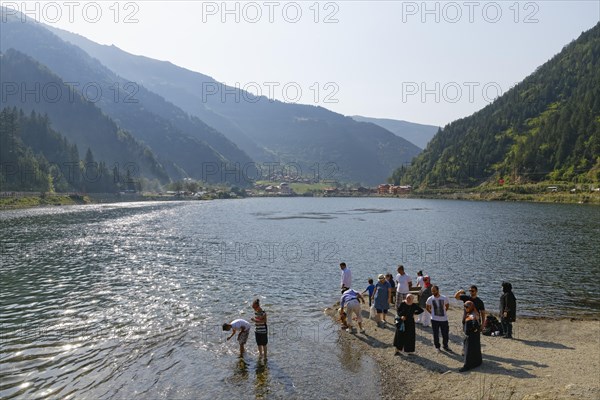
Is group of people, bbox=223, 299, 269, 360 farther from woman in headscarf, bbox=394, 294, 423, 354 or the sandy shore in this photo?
woman in headscarf, bbox=394, 294, 423, 354

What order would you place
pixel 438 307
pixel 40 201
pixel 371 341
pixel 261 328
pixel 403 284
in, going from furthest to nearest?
1. pixel 40 201
2. pixel 403 284
3. pixel 371 341
4. pixel 438 307
5. pixel 261 328

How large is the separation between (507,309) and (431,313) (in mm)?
4947

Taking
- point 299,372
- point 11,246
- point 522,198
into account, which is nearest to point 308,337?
point 299,372

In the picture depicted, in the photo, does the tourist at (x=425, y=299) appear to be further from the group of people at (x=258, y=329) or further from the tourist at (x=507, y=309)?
the group of people at (x=258, y=329)

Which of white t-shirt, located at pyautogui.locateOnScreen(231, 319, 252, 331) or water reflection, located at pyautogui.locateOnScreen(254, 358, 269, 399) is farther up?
white t-shirt, located at pyautogui.locateOnScreen(231, 319, 252, 331)

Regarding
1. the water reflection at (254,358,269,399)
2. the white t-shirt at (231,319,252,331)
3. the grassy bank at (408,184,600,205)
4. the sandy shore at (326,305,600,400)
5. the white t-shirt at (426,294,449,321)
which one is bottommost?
the water reflection at (254,358,269,399)

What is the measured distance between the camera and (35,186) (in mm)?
159250

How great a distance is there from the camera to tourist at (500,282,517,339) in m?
21.5

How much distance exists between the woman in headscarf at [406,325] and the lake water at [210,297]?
6.26 feet

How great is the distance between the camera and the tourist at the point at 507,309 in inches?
845

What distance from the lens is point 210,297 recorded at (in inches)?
1252

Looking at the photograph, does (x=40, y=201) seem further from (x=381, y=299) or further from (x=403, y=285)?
(x=403, y=285)

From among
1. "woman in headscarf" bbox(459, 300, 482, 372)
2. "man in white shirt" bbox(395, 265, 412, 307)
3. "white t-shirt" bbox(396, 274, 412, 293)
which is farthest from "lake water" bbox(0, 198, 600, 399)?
"white t-shirt" bbox(396, 274, 412, 293)

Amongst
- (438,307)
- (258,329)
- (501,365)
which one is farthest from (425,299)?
(258,329)
